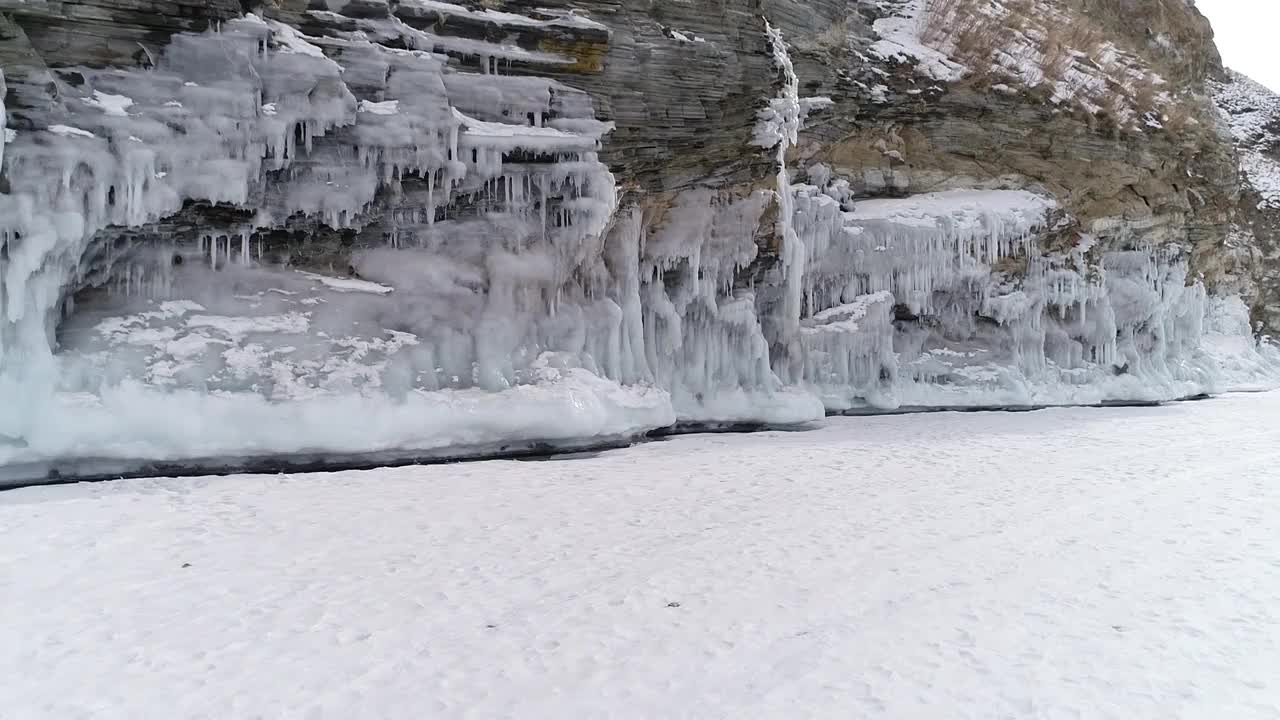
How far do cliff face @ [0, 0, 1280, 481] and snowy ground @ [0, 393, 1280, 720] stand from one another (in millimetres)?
1607

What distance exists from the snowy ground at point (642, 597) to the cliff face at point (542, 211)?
1.61 meters

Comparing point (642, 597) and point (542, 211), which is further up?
point (542, 211)

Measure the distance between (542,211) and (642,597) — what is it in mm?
6766

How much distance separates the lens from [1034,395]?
16.8 meters

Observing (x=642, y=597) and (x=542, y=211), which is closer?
(x=642, y=597)

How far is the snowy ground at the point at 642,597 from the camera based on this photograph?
123 inches

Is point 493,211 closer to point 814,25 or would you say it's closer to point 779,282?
point 779,282

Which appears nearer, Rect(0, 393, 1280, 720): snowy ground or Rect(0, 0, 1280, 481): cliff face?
Rect(0, 393, 1280, 720): snowy ground

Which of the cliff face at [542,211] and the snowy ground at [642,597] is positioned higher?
the cliff face at [542,211]

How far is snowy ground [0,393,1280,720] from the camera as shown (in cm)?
313

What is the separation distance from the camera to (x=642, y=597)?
425cm

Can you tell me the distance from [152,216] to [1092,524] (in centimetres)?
933

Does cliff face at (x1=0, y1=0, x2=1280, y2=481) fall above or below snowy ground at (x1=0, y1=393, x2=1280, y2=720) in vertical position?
above

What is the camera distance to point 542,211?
9922mm
